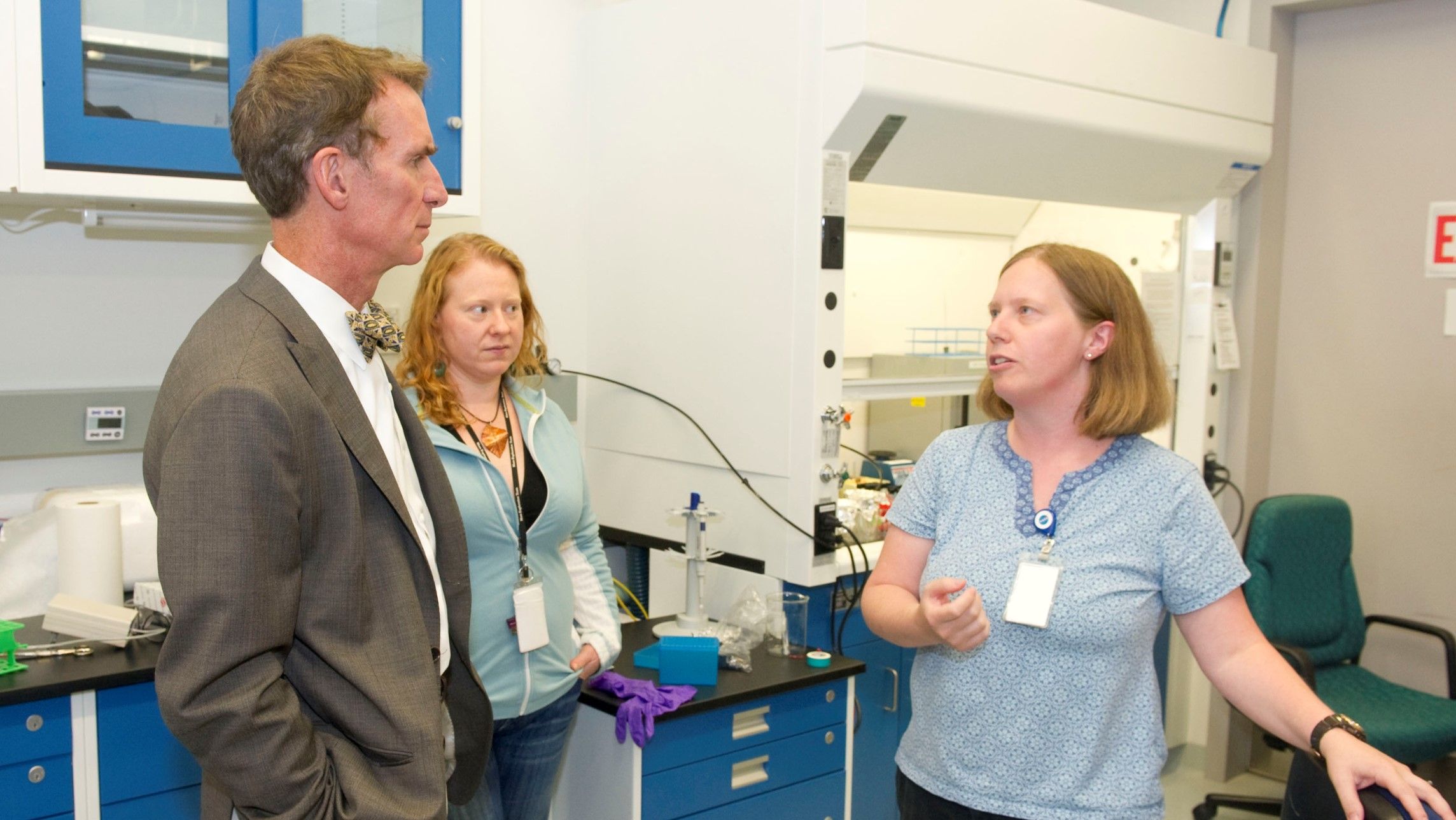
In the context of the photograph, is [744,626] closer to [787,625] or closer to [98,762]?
[787,625]

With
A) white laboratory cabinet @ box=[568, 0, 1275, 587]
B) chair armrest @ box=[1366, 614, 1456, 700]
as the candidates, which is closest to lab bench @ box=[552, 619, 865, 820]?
white laboratory cabinet @ box=[568, 0, 1275, 587]

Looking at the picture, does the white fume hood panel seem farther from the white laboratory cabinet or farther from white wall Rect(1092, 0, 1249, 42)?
white wall Rect(1092, 0, 1249, 42)

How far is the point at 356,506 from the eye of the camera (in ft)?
3.53

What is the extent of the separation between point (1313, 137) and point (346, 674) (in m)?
3.36

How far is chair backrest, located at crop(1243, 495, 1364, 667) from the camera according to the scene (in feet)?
9.92

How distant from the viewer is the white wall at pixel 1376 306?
3.20 metres

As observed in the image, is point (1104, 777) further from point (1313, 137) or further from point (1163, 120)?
point (1313, 137)

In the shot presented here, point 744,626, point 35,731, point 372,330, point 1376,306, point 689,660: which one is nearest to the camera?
point 372,330

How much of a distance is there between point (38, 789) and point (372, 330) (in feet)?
3.49

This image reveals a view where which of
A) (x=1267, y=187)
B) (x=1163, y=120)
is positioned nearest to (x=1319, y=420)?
(x=1267, y=187)

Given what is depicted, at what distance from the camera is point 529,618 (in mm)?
Result: 1800

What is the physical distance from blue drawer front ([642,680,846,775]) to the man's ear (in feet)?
3.92

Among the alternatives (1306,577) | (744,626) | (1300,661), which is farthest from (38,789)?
(1306,577)

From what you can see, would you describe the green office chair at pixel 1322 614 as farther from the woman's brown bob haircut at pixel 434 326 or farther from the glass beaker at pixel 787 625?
the woman's brown bob haircut at pixel 434 326
